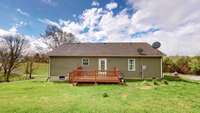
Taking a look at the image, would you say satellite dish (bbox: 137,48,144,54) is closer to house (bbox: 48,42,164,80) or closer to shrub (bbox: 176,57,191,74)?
house (bbox: 48,42,164,80)

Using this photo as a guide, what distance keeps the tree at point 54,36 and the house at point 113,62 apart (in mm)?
21156

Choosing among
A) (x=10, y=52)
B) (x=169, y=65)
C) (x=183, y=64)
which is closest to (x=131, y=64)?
(x=169, y=65)

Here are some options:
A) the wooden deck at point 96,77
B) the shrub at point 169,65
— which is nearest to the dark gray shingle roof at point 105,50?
the wooden deck at point 96,77

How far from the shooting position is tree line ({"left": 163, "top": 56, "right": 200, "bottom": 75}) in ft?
81.4

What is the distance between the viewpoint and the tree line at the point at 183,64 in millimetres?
24797

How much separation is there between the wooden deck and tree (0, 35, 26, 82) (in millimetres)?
14105

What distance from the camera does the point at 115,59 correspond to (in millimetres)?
17891

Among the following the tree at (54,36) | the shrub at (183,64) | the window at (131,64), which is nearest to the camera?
the window at (131,64)

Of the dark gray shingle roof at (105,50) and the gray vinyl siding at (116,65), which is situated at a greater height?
the dark gray shingle roof at (105,50)

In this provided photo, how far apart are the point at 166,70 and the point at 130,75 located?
13.5 meters

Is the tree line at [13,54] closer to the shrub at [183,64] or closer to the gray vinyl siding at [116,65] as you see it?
the gray vinyl siding at [116,65]

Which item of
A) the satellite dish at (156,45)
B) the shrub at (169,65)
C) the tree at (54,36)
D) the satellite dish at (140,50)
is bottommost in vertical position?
the shrub at (169,65)

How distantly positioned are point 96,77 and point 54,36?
26937mm

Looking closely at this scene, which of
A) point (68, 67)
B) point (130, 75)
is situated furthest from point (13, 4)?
point (130, 75)
